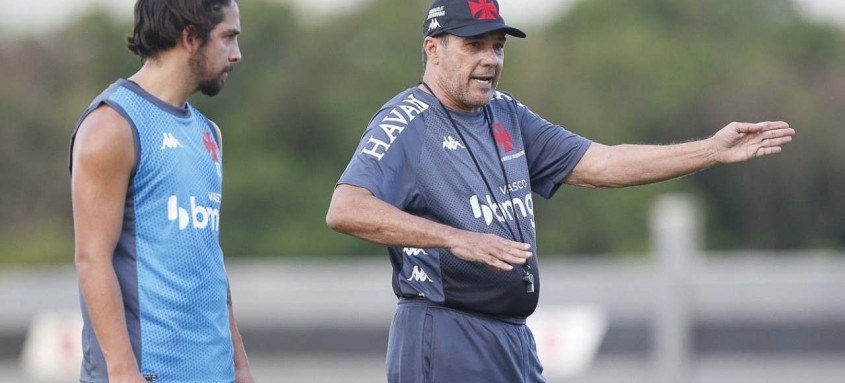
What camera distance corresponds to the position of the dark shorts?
4941 mm

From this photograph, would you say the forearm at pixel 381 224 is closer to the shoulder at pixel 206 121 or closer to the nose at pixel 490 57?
the shoulder at pixel 206 121

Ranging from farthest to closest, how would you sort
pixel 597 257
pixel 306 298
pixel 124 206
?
pixel 597 257 → pixel 306 298 → pixel 124 206

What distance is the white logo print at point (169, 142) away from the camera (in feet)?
14.3

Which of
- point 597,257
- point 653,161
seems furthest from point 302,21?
point 653,161

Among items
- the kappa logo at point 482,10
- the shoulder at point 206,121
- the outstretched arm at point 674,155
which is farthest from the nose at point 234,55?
the outstretched arm at point 674,155

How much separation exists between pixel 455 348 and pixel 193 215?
1.13 metres

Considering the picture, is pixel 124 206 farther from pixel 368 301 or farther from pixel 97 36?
pixel 97 36

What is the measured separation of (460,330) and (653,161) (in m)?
1.07

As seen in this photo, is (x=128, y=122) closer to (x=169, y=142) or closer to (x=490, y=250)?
(x=169, y=142)

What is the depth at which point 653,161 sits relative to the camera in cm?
535

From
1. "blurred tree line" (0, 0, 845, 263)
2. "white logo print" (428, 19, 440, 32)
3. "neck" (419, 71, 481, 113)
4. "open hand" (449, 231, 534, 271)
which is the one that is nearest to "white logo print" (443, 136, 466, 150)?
"neck" (419, 71, 481, 113)

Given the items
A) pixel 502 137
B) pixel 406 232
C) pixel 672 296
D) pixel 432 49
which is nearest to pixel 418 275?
pixel 406 232

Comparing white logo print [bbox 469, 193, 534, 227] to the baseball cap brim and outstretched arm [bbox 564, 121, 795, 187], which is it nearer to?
outstretched arm [bbox 564, 121, 795, 187]

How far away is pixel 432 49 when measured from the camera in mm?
5172
